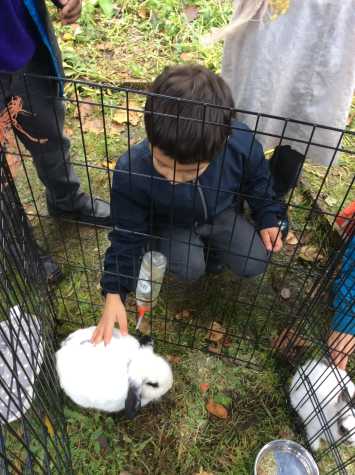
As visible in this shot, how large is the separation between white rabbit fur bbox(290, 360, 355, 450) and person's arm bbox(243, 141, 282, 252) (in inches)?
20.0

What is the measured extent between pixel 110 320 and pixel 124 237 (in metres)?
0.33

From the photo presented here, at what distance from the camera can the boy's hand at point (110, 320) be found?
171 centimetres

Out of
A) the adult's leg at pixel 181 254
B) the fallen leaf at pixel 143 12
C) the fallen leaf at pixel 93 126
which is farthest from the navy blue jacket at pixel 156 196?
the fallen leaf at pixel 143 12

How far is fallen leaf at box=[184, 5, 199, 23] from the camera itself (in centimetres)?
389

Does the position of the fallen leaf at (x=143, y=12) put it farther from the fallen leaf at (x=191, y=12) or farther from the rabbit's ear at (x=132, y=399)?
the rabbit's ear at (x=132, y=399)

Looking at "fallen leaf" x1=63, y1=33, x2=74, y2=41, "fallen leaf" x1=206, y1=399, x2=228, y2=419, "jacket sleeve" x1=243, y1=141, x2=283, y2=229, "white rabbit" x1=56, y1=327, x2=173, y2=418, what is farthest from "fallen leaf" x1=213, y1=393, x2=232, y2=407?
"fallen leaf" x1=63, y1=33, x2=74, y2=41

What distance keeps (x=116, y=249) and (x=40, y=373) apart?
0.53m

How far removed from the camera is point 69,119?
308cm

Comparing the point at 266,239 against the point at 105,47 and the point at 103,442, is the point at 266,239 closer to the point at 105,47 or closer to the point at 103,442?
the point at 103,442

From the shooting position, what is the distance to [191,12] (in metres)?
3.94

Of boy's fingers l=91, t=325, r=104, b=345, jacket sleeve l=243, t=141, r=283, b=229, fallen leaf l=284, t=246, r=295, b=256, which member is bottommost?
fallen leaf l=284, t=246, r=295, b=256

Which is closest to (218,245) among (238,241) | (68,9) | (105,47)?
(238,241)

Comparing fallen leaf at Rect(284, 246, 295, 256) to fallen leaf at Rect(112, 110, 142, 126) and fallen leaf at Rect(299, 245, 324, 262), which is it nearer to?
fallen leaf at Rect(299, 245, 324, 262)

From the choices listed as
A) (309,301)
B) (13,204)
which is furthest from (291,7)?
(13,204)
